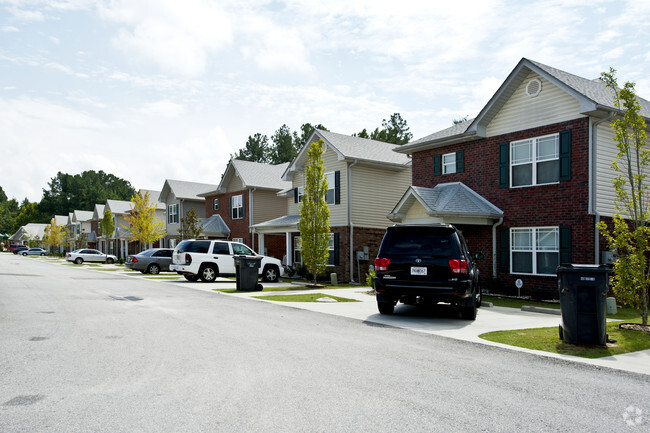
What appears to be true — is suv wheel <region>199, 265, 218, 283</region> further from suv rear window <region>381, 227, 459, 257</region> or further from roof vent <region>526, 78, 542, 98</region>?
roof vent <region>526, 78, 542, 98</region>

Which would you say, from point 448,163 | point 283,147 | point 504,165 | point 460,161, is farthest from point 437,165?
point 283,147

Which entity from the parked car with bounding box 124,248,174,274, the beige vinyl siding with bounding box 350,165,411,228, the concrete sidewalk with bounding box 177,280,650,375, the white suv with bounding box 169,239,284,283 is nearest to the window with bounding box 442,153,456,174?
the beige vinyl siding with bounding box 350,165,411,228

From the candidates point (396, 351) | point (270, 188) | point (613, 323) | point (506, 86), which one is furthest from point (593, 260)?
point (270, 188)

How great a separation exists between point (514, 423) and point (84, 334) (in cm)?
705

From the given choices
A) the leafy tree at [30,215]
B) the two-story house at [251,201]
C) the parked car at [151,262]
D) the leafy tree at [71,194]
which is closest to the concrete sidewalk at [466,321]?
the parked car at [151,262]

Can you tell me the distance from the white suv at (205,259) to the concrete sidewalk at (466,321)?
7.99 metres

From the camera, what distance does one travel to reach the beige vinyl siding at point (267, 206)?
1355 inches

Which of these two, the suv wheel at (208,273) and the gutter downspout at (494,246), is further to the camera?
the suv wheel at (208,273)

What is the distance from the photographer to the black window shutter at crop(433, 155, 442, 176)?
21484mm

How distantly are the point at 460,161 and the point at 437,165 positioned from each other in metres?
1.28

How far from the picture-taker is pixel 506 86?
18.2 metres

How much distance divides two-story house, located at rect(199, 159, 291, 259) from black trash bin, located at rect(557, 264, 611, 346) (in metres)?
24.8

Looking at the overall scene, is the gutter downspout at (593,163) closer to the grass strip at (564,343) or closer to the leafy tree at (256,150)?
the grass strip at (564,343)

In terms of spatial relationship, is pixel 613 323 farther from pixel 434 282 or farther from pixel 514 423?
pixel 514 423
